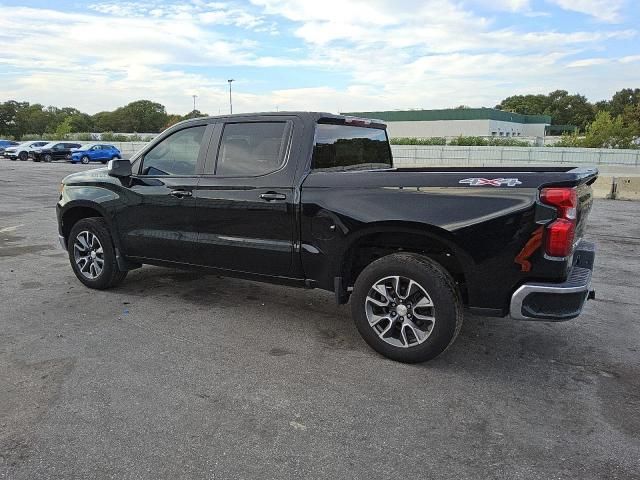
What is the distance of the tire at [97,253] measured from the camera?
5.70m

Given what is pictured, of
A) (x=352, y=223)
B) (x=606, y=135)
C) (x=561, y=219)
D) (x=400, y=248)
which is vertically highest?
(x=606, y=135)

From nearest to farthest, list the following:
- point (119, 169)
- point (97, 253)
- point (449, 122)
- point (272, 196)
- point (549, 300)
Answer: point (549, 300) < point (272, 196) < point (119, 169) < point (97, 253) < point (449, 122)

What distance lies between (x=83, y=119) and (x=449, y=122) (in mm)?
76821

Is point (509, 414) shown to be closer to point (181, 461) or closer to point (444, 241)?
point (444, 241)

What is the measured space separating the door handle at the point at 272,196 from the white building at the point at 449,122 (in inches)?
3134

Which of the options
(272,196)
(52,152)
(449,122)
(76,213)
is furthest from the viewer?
(449,122)

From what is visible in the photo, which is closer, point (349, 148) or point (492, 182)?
point (492, 182)

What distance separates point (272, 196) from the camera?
14.7ft

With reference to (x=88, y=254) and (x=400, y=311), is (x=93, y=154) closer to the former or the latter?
(x=88, y=254)

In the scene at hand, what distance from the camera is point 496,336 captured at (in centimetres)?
474

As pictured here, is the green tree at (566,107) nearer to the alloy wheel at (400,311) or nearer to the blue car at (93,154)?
the blue car at (93,154)

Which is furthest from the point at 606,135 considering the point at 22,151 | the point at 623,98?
the point at 623,98

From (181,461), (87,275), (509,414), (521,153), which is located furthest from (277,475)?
(521,153)

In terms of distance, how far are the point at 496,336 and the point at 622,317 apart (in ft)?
4.96
